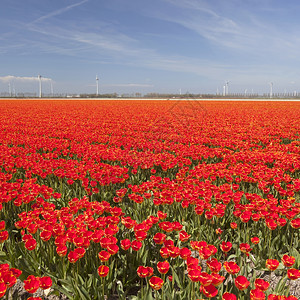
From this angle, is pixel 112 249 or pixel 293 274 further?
pixel 112 249

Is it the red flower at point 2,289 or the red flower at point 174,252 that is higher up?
the red flower at point 2,289

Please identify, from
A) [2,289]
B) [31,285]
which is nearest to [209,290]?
[31,285]

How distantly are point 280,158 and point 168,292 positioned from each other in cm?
582

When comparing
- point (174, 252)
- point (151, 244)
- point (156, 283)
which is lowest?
point (151, 244)

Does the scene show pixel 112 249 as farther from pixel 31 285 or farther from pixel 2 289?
pixel 2 289

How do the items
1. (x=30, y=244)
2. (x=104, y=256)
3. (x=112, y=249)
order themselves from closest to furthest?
(x=104, y=256) < (x=112, y=249) < (x=30, y=244)

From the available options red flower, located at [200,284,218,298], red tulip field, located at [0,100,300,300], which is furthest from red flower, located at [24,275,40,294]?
red flower, located at [200,284,218,298]

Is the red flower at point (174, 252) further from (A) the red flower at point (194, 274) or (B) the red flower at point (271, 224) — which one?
(B) the red flower at point (271, 224)

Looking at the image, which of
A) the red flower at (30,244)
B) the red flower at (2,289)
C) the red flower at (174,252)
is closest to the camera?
the red flower at (2,289)

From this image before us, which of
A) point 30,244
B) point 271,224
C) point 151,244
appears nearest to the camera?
point 30,244

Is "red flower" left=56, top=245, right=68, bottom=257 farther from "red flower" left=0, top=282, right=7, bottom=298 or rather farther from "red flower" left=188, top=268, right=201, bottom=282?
"red flower" left=188, top=268, right=201, bottom=282

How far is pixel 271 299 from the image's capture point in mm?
2107

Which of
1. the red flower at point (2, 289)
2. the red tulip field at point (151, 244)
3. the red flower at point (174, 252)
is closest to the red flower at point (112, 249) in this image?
the red tulip field at point (151, 244)

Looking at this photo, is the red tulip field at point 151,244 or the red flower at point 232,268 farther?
the red tulip field at point 151,244
